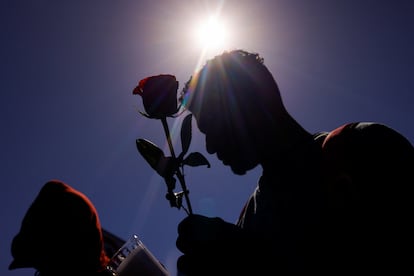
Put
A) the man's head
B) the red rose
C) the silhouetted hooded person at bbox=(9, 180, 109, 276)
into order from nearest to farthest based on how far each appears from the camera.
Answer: the red rose, the man's head, the silhouetted hooded person at bbox=(9, 180, 109, 276)

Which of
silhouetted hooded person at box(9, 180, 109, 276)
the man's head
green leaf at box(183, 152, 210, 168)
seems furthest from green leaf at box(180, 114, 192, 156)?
silhouetted hooded person at box(9, 180, 109, 276)

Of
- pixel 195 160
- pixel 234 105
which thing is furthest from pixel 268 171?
pixel 195 160

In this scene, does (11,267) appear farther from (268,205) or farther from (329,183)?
(329,183)

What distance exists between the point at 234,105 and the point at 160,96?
0.30m

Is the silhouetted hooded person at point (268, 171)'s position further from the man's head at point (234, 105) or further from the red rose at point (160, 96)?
the red rose at point (160, 96)

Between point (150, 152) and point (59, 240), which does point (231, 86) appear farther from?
point (59, 240)

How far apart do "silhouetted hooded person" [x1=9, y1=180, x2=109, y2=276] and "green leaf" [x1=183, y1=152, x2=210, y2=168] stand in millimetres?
970

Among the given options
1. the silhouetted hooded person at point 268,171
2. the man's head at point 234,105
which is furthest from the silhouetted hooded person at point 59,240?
the man's head at point 234,105

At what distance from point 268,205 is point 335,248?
0.27m

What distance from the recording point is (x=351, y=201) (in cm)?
85

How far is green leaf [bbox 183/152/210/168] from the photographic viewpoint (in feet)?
3.05

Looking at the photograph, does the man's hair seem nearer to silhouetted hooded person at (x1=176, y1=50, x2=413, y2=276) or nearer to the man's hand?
silhouetted hooded person at (x1=176, y1=50, x2=413, y2=276)

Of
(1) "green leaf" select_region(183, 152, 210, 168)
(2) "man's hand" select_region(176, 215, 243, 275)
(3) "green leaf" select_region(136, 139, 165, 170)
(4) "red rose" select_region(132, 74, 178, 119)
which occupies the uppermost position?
(4) "red rose" select_region(132, 74, 178, 119)

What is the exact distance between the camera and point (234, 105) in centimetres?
120
